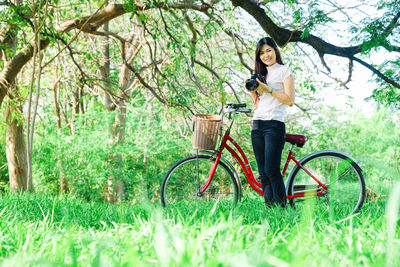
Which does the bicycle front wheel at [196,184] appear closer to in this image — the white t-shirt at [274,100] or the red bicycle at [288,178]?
the red bicycle at [288,178]

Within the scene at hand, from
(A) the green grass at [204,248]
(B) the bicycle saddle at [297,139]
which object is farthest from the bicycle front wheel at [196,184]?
(A) the green grass at [204,248]

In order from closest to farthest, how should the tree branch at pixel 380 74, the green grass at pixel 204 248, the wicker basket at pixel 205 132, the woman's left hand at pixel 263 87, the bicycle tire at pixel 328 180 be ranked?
the green grass at pixel 204 248
the woman's left hand at pixel 263 87
the wicker basket at pixel 205 132
the bicycle tire at pixel 328 180
the tree branch at pixel 380 74

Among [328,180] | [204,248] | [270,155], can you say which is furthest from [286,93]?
[204,248]

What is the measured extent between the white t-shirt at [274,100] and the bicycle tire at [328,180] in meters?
0.59

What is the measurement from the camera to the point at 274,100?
10.6 ft

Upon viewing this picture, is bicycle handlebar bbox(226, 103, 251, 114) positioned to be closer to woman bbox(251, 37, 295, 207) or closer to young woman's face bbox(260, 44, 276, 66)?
woman bbox(251, 37, 295, 207)

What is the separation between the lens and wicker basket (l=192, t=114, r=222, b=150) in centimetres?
333

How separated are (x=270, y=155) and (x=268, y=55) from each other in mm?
926

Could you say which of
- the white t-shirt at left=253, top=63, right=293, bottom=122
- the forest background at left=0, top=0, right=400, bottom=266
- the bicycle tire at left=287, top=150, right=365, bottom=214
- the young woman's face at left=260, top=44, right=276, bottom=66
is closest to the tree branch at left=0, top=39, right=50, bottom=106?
the forest background at left=0, top=0, right=400, bottom=266

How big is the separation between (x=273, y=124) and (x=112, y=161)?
8.65m

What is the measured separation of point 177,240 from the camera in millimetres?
1237

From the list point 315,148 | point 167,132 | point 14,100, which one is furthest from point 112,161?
point 315,148

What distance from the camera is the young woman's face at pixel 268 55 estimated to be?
3338mm

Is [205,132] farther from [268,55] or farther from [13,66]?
[13,66]
